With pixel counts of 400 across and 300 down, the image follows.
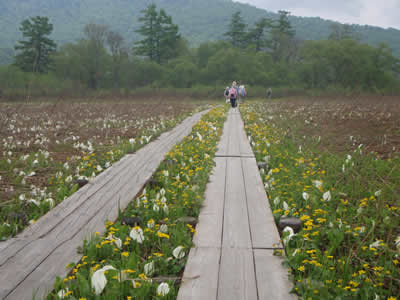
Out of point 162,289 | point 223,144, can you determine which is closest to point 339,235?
point 162,289

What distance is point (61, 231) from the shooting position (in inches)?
112

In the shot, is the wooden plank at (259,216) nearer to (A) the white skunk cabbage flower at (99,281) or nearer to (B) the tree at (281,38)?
(A) the white skunk cabbage flower at (99,281)

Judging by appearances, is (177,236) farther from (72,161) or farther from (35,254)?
(72,161)

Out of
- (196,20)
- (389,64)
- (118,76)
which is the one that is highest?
(196,20)

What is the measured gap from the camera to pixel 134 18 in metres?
118

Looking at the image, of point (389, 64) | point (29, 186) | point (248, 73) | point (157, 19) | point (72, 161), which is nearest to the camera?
point (29, 186)

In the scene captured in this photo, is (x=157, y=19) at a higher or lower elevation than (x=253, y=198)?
higher

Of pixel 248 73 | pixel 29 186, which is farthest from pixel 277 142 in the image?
pixel 248 73

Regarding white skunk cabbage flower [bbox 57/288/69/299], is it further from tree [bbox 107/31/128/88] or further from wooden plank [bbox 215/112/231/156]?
tree [bbox 107/31/128/88]

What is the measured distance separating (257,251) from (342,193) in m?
1.93

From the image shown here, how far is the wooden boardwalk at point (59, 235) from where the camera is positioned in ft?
6.99

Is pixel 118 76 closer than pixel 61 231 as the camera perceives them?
No

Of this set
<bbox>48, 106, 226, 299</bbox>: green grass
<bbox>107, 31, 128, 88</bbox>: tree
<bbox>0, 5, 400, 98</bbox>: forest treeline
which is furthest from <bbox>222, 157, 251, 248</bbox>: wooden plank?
<bbox>107, 31, 128, 88</bbox>: tree

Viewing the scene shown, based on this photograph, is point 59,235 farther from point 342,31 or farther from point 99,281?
point 342,31
